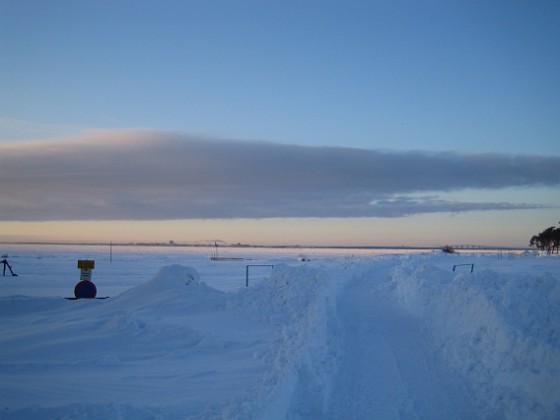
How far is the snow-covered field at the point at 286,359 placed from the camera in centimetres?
688

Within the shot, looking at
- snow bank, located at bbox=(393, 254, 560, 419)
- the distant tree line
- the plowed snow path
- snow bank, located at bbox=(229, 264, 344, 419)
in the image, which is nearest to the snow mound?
snow bank, located at bbox=(229, 264, 344, 419)

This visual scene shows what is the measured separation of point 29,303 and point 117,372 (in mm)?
8558

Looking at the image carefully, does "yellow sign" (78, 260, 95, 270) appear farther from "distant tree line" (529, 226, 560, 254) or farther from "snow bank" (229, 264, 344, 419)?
"distant tree line" (529, 226, 560, 254)

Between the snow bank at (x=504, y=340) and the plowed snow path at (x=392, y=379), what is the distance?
1.39 ft

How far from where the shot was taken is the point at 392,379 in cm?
836

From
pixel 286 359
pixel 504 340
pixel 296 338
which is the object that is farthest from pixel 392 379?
pixel 296 338

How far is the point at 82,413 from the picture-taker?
6211 mm

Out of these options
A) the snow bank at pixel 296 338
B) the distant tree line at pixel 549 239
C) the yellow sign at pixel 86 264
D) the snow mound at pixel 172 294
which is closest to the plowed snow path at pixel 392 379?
the snow bank at pixel 296 338

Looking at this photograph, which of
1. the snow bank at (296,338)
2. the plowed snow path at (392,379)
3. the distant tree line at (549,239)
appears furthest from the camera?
the distant tree line at (549,239)

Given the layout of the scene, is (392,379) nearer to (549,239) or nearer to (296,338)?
(296,338)

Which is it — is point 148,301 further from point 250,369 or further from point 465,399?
point 465,399

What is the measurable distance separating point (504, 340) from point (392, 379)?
252cm

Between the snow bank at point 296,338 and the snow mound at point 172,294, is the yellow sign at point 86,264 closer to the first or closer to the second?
the snow mound at point 172,294

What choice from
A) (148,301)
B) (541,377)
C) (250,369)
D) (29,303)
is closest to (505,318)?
(541,377)
